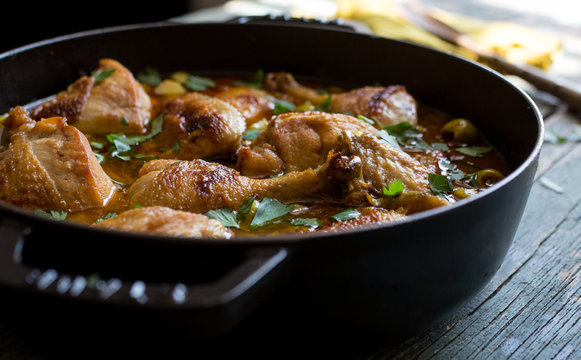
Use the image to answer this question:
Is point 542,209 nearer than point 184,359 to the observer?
No

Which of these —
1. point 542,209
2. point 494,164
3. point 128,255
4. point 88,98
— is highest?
point 128,255

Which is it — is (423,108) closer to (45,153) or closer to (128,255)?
(45,153)

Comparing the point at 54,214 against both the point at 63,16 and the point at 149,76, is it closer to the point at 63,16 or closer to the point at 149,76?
the point at 149,76

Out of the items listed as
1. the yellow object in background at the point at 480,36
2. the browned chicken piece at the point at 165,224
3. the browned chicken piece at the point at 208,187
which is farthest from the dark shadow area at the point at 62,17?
the browned chicken piece at the point at 165,224

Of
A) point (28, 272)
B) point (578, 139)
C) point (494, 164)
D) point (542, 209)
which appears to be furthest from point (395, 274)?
point (578, 139)

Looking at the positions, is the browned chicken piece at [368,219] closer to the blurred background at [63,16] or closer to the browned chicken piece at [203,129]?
the browned chicken piece at [203,129]

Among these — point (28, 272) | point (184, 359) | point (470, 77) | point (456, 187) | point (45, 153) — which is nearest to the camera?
point (28, 272)
